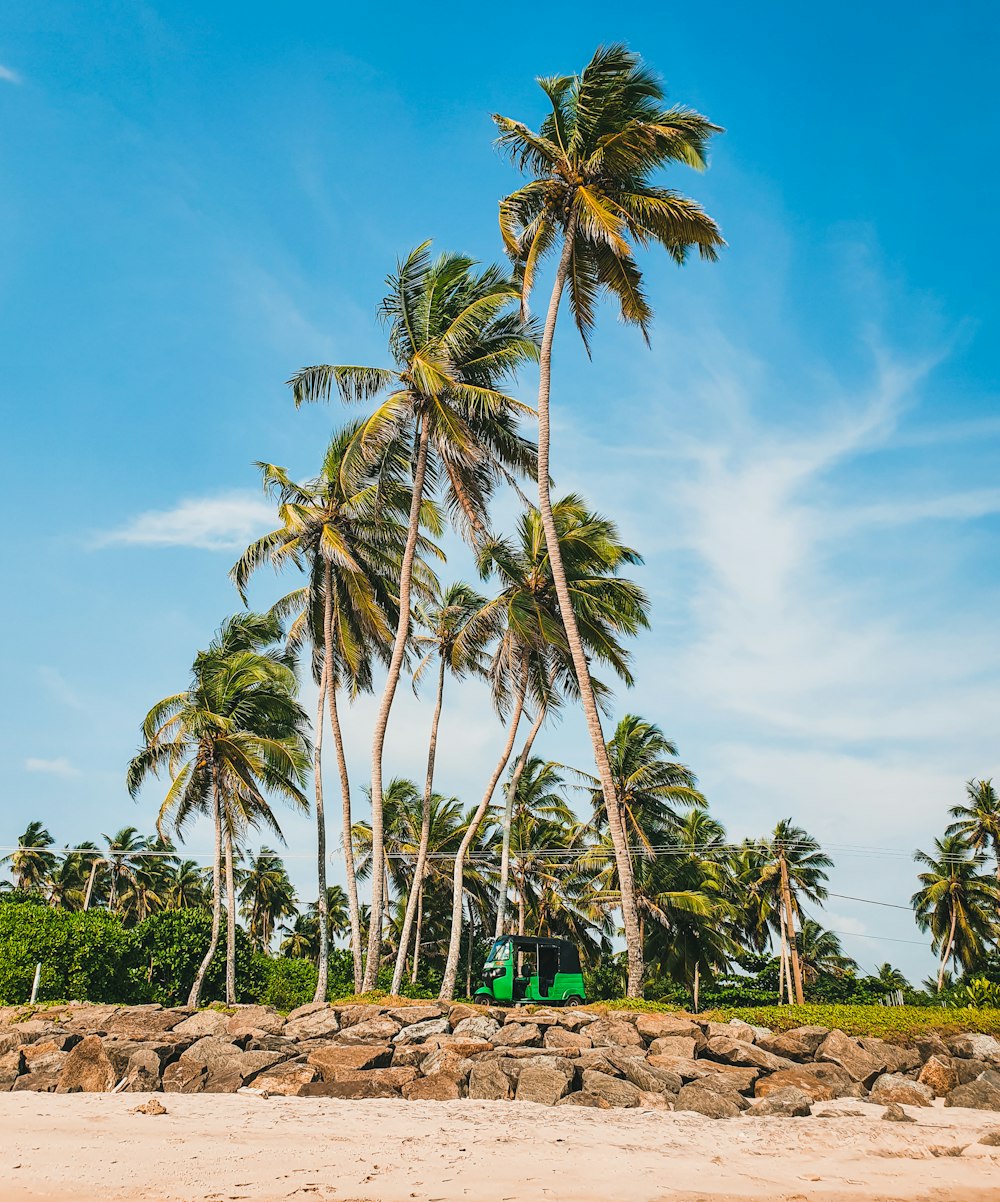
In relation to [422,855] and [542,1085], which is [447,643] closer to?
[422,855]

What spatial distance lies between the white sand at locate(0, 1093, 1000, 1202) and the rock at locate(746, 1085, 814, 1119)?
0.90 feet

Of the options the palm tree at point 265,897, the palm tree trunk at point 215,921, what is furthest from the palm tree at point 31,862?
the palm tree trunk at point 215,921

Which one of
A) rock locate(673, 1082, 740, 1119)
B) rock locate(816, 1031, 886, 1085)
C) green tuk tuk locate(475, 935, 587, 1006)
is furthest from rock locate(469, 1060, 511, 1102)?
green tuk tuk locate(475, 935, 587, 1006)

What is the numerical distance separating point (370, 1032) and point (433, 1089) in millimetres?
3449

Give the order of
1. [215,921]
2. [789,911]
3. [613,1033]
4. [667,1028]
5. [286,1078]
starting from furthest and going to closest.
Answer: [789,911], [215,921], [613,1033], [667,1028], [286,1078]

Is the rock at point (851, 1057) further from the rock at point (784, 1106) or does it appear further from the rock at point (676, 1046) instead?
the rock at point (784, 1106)

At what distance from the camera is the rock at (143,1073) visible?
12.1 m

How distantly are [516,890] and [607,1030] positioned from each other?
2473cm

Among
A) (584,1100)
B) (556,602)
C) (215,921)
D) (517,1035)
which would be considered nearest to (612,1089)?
(584,1100)

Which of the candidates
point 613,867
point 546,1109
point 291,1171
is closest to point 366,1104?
point 546,1109

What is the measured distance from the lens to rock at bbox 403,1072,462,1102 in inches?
444

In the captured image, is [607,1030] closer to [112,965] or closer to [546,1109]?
[546,1109]

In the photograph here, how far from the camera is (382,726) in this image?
22188 millimetres

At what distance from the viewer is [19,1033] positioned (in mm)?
15594
